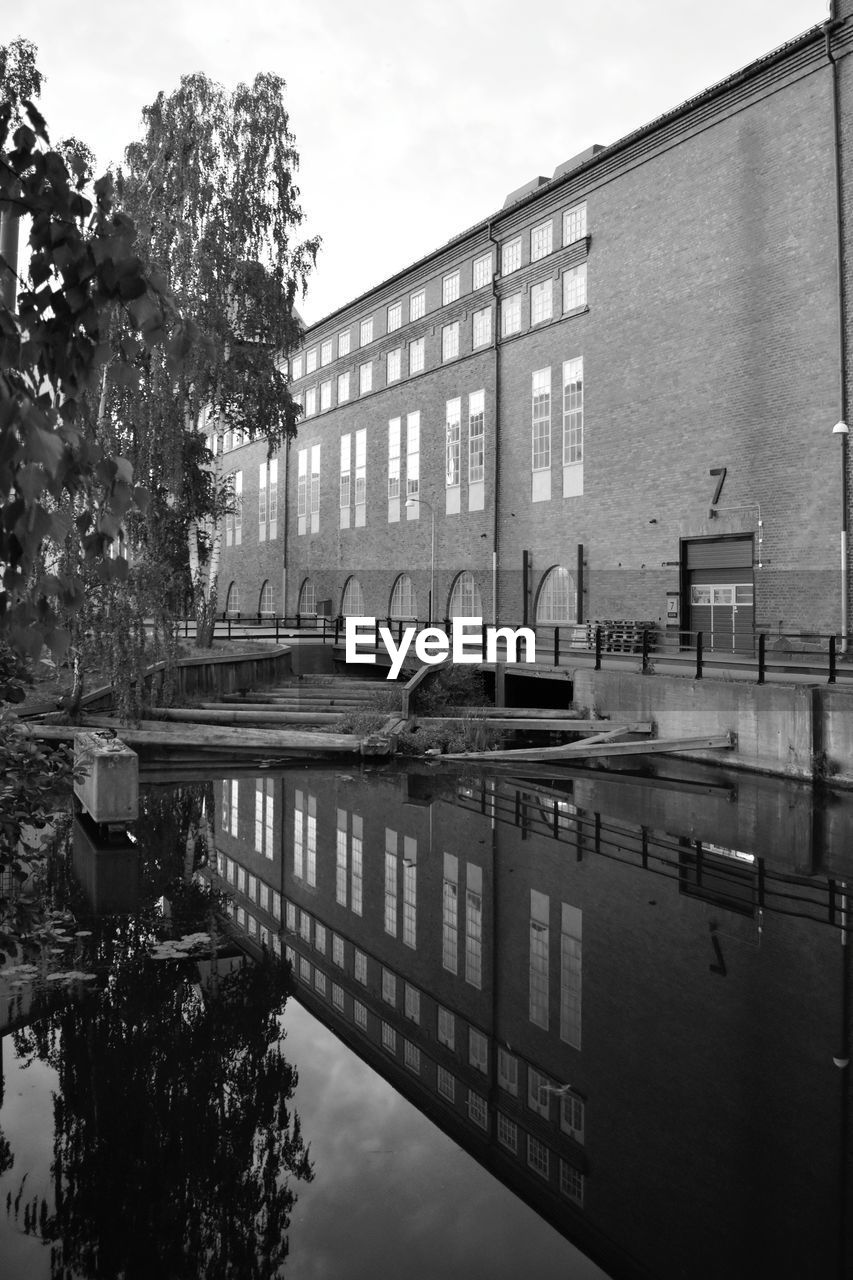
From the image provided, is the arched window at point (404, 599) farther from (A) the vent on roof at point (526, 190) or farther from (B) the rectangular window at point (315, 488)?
(A) the vent on roof at point (526, 190)

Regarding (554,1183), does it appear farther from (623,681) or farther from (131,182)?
(131,182)

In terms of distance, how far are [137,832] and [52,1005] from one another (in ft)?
17.4

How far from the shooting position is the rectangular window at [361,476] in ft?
132

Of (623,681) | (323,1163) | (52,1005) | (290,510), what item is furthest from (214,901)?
(290,510)

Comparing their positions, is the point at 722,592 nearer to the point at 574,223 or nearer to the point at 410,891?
the point at 574,223

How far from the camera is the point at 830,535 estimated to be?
2062 cm

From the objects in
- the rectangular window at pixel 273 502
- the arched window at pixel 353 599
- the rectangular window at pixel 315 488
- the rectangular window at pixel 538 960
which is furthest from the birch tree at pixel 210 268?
the rectangular window at pixel 273 502

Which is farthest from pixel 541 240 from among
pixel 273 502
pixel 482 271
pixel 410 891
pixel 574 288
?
pixel 410 891

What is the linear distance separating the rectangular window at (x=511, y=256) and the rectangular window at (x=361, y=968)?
93.2 ft

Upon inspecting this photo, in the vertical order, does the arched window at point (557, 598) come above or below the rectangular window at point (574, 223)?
below

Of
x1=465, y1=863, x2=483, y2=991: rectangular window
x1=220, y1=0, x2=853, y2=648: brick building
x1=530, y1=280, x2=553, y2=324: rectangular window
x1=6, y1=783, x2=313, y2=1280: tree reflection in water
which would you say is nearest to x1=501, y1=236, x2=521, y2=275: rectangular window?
x1=220, y1=0, x2=853, y2=648: brick building

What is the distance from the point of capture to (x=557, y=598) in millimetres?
29016

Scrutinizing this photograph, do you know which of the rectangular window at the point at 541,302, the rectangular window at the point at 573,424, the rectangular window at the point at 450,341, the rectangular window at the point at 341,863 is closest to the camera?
the rectangular window at the point at 341,863

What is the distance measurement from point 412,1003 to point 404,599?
3096 centimetres
